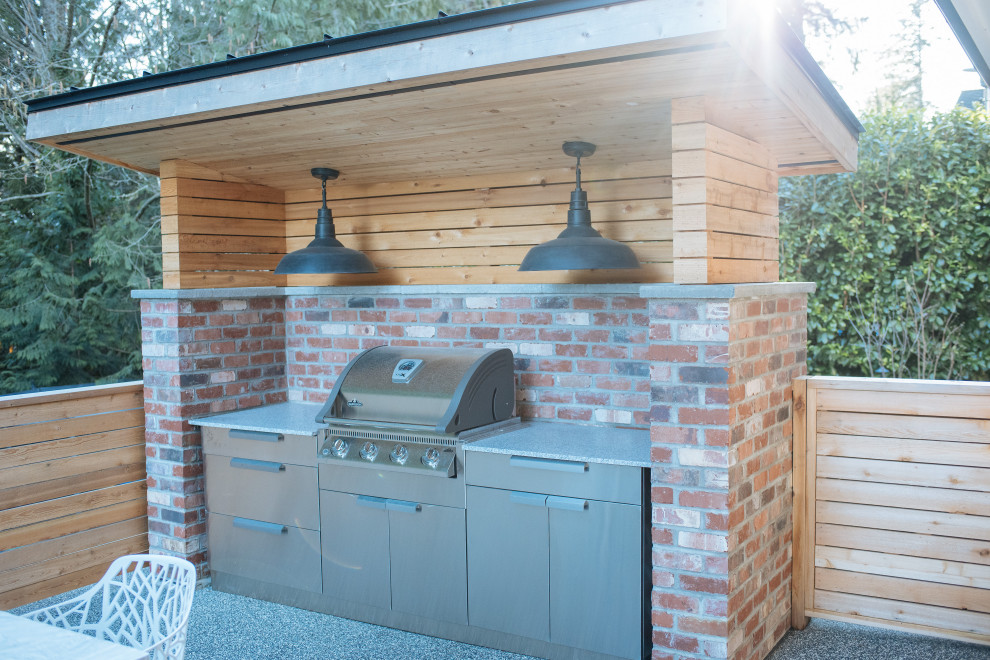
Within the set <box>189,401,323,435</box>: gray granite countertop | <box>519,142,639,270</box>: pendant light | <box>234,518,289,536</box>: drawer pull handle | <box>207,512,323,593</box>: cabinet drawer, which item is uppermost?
<box>519,142,639,270</box>: pendant light

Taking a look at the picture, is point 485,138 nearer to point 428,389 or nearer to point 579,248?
point 579,248

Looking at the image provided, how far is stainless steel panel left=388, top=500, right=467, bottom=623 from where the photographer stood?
11.6 feet

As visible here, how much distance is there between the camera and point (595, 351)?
155 inches

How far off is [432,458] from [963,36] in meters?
2.56

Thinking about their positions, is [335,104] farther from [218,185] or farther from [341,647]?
[341,647]

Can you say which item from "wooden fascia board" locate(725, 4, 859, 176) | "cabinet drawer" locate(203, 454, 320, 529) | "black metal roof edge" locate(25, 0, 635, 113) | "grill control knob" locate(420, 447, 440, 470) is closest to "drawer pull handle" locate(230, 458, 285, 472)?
"cabinet drawer" locate(203, 454, 320, 529)

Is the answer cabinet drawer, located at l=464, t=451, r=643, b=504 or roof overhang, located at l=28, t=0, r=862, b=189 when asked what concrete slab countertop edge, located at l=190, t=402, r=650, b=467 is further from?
roof overhang, located at l=28, t=0, r=862, b=189

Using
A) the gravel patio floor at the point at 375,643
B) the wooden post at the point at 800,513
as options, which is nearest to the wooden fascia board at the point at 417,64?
the wooden post at the point at 800,513

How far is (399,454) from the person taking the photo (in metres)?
3.63

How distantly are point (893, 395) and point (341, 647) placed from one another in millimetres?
2611

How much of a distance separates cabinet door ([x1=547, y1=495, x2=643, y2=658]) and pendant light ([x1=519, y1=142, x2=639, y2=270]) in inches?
38.4

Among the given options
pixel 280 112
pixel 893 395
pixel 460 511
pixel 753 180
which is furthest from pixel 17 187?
pixel 893 395

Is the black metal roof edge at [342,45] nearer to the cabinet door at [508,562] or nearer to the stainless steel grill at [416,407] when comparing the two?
the stainless steel grill at [416,407]

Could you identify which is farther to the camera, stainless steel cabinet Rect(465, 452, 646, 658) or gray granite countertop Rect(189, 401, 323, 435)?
gray granite countertop Rect(189, 401, 323, 435)
